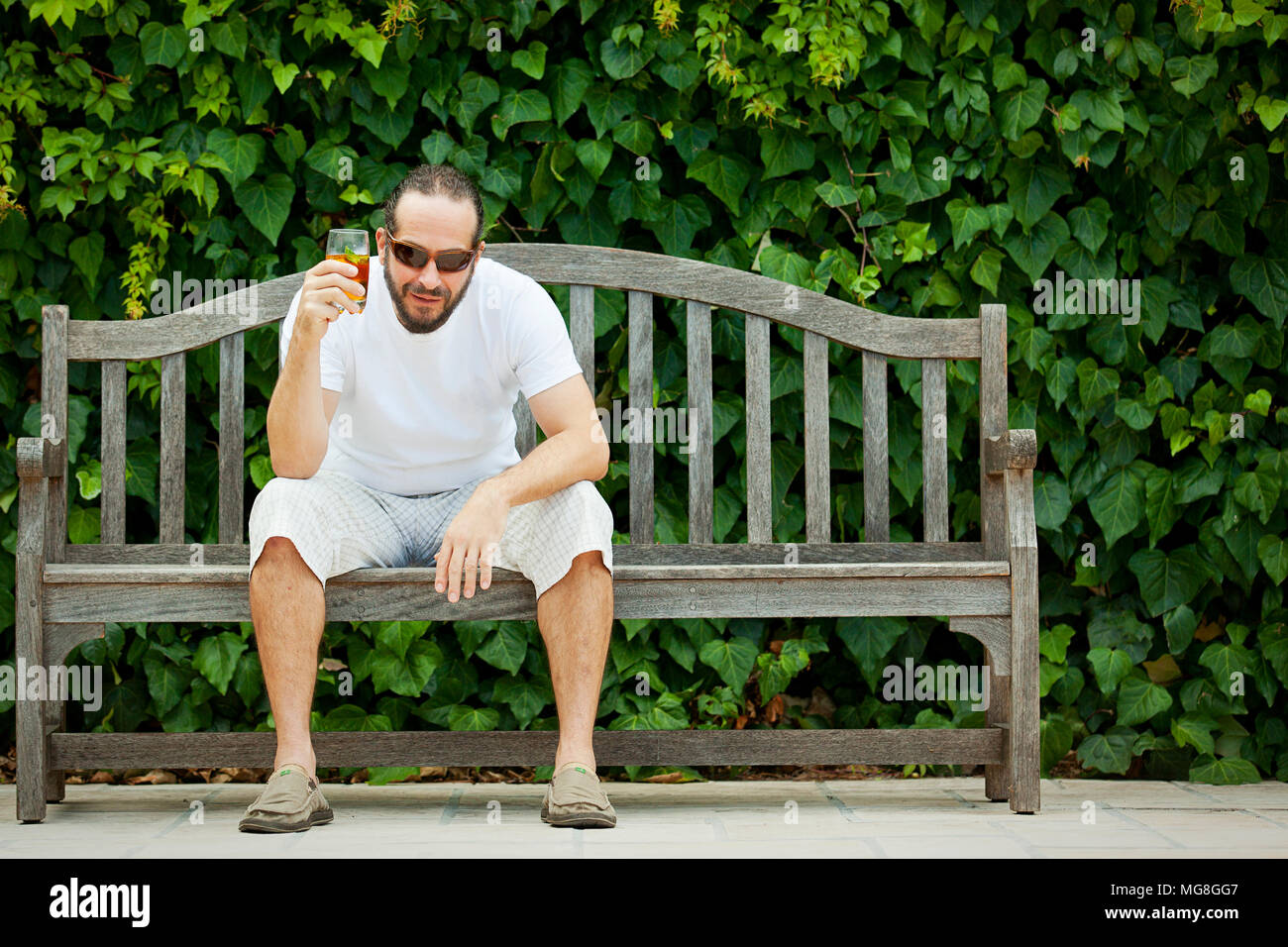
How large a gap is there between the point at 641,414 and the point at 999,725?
0.99 m

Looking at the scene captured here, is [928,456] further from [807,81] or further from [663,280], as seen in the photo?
[807,81]

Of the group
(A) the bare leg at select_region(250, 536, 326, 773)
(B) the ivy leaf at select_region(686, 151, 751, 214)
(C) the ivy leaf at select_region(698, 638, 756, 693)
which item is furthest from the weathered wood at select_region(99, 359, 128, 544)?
(B) the ivy leaf at select_region(686, 151, 751, 214)

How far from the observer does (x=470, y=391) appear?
2.86 meters

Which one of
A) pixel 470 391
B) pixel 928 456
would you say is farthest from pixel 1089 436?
pixel 470 391

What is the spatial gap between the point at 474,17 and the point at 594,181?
0.46m

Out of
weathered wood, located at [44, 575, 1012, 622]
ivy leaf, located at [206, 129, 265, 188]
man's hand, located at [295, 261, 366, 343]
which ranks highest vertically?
ivy leaf, located at [206, 129, 265, 188]

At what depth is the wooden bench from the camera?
266 cm

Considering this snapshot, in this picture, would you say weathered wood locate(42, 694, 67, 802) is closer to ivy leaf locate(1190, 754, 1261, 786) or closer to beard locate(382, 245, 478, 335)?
beard locate(382, 245, 478, 335)

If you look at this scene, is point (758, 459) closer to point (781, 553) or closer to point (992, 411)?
point (781, 553)

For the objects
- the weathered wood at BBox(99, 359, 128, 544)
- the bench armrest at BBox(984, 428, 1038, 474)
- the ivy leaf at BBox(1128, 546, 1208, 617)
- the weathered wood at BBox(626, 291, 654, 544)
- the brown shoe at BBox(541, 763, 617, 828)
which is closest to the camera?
the brown shoe at BBox(541, 763, 617, 828)

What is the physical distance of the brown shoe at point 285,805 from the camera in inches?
92.9

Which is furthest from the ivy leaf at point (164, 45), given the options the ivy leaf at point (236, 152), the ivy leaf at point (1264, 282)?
the ivy leaf at point (1264, 282)

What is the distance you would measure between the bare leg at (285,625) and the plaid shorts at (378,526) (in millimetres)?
26

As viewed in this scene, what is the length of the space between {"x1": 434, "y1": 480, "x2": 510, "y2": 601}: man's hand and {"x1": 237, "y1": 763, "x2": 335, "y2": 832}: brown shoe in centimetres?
40
